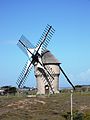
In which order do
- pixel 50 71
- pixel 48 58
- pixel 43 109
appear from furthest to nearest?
Result: pixel 48 58 → pixel 50 71 → pixel 43 109

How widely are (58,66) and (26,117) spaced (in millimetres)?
33953

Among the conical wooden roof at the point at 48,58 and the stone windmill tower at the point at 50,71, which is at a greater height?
the conical wooden roof at the point at 48,58

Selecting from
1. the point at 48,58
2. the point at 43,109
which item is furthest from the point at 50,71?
the point at 43,109

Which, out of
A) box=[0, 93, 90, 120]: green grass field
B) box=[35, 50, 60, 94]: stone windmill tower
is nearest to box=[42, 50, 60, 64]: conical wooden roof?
box=[35, 50, 60, 94]: stone windmill tower

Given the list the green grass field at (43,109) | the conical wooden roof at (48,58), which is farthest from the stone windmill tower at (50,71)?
the green grass field at (43,109)

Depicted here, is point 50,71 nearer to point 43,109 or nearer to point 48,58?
point 48,58

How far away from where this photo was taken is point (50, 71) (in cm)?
7606

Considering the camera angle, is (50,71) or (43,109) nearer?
(43,109)

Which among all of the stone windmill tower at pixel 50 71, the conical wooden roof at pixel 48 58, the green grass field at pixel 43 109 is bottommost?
the green grass field at pixel 43 109

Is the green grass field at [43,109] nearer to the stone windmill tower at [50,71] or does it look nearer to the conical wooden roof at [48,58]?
the stone windmill tower at [50,71]

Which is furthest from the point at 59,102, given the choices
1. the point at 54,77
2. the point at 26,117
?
the point at 54,77

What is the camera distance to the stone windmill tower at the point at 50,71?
7562 centimetres

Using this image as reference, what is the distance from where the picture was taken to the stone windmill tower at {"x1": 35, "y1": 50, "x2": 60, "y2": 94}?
248 ft

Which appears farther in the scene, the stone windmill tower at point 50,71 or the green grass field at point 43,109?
the stone windmill tower at point 50,71
